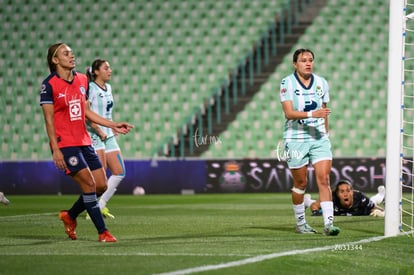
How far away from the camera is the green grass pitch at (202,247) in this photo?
6.00 meters

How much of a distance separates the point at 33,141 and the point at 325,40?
27.1ft

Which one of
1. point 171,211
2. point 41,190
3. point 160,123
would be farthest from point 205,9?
point 171,211

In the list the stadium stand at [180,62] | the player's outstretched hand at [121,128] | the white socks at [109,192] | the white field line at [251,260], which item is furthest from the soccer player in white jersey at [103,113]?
the stadium stand at [180,62]

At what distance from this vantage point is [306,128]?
9.03 metres

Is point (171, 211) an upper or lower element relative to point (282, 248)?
lower

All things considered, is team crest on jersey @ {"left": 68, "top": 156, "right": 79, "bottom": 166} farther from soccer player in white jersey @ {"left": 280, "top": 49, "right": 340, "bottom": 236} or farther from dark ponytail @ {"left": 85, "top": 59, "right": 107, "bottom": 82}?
dark ponytail @ {"left": 85, "top": 59, "right": 107, "bottom": 82}

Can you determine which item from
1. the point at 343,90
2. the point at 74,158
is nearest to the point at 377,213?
the point at 74,158

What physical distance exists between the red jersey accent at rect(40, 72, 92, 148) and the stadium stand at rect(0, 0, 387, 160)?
1394 cm

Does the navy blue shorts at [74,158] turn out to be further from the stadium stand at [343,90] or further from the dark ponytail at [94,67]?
the stadium stand at [343,90]

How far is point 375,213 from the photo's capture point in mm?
12180

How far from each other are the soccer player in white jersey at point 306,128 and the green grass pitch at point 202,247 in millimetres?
593

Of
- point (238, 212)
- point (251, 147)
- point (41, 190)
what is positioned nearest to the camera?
point (238, 212)

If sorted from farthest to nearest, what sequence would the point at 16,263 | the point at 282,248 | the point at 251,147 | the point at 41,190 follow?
the point at 251,147 < the point at 41,190 < the point at 282,248 < the point at 16,263

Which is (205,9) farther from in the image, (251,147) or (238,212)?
(238,212)
